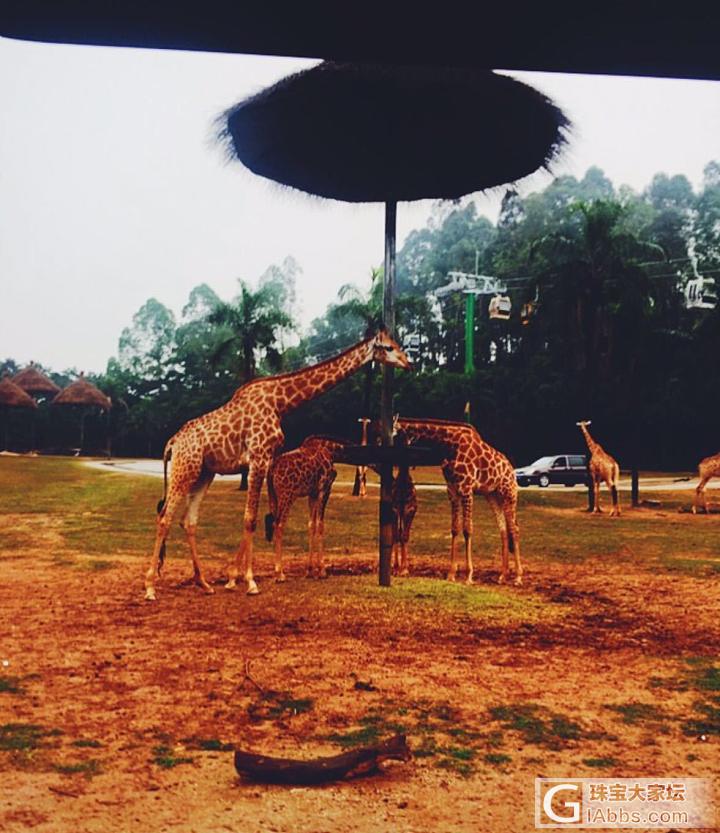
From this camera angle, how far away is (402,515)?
8.73 meters

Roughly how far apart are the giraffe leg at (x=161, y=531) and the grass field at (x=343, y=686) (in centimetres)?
16

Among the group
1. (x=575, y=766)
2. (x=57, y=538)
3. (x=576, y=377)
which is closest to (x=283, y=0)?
(x=575, y=766)

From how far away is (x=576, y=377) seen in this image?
2517 centimetres

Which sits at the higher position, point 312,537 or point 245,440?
point 245,440

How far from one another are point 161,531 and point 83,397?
20479mm

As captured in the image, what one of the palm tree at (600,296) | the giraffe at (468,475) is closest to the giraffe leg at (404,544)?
the giraffe at (468,475)

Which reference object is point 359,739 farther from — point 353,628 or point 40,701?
point 353,628

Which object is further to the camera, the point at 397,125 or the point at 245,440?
the point at 245,440

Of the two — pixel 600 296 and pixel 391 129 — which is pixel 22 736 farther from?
pixel 600 296

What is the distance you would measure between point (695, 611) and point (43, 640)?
5296mm

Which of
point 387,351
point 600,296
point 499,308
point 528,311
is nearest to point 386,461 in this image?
point 387,351

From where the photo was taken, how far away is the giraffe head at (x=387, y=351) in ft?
25.8

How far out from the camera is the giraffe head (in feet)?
25.8

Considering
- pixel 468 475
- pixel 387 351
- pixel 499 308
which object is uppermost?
pixel 499 308
